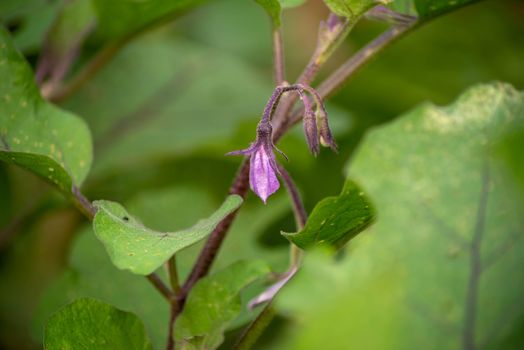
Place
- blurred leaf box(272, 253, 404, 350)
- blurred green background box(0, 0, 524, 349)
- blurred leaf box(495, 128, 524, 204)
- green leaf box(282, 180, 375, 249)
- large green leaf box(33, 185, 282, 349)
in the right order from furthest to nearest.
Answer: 1. blurred green background box(0, 0, 524, 349)
2. large green leaf box(33, 185, 282, 349)
3. green leaf box(282, 180, 375, 249)
4. blurred leaf box(495, 128, 524, 204)
5. blurred leaf box(272, 253, 404, 350)

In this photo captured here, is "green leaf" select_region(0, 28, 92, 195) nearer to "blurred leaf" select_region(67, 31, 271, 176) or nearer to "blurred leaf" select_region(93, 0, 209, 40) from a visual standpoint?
"blurred leaf" select_region(93, 0, 209, 40)

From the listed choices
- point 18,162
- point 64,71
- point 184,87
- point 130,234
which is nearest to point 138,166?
point 184,87

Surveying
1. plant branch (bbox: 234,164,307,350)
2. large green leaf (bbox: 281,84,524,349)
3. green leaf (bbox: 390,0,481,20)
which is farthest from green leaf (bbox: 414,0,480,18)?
plant branch (bbox: 234,164,307,350)

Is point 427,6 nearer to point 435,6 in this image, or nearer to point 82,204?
point 435,6

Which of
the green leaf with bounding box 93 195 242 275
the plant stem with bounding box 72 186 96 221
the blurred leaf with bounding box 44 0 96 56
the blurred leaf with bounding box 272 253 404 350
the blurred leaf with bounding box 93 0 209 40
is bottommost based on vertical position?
the blurred leaf with bounding box 44 0 96 56

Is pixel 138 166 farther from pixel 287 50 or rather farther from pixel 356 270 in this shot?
pixel 356 270

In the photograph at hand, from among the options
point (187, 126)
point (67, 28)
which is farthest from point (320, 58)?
point (187, 126)

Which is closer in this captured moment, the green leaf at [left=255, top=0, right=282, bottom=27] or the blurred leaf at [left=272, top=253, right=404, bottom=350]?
the blurred leaf at [left=272, top=253, right=404, bottom=350]
